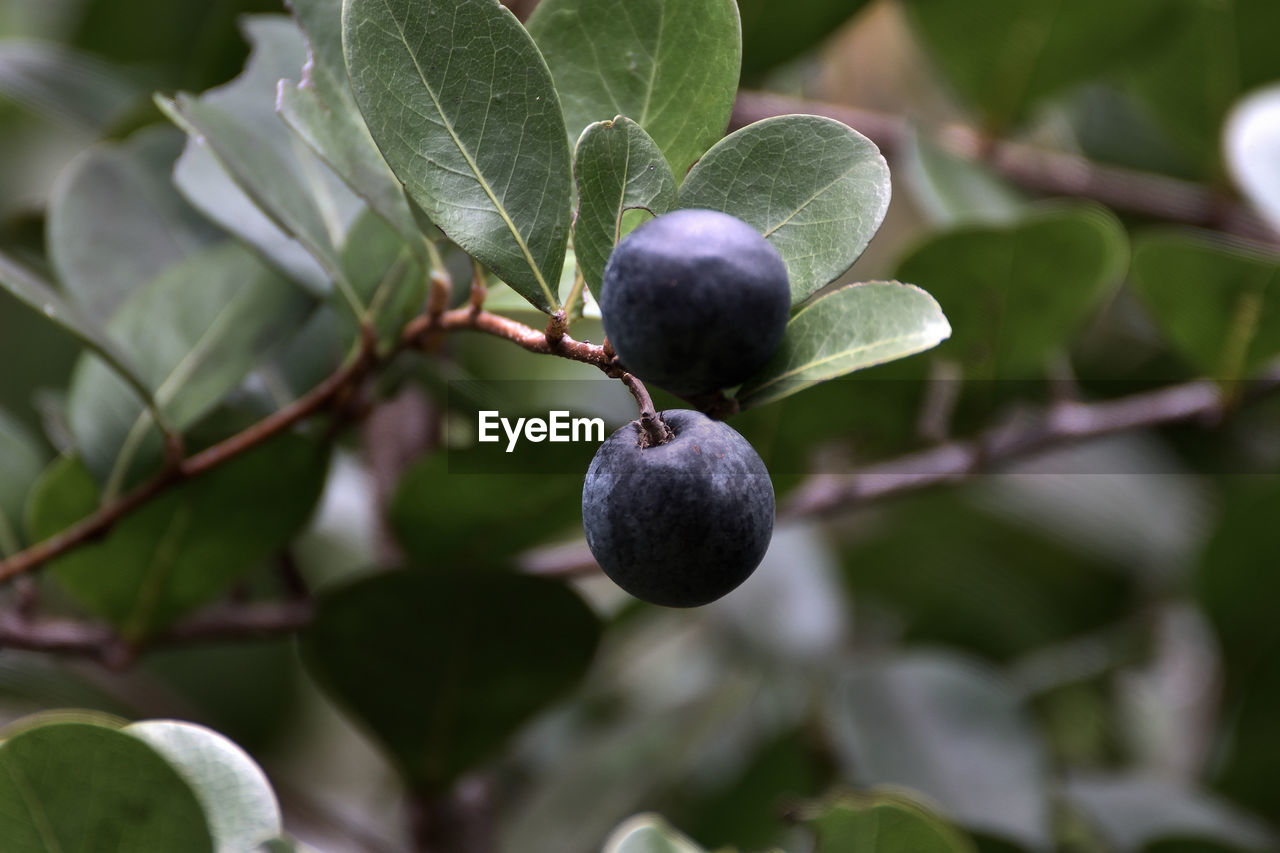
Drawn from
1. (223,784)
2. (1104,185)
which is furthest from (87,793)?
(1104,185)

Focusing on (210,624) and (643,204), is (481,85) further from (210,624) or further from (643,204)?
(210,624)

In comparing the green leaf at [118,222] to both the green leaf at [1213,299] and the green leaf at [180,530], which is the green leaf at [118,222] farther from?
the green leaf at [1213,299]

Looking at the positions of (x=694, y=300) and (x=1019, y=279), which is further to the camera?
(x=1019, y=279)

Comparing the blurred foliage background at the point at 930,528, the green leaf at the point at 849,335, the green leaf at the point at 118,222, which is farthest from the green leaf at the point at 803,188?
the green leaf at the point at 118,222

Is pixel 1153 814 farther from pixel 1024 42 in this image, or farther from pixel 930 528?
pixel 1024 42

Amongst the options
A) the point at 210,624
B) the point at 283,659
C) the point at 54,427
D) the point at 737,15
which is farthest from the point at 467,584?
the point at 283,659
